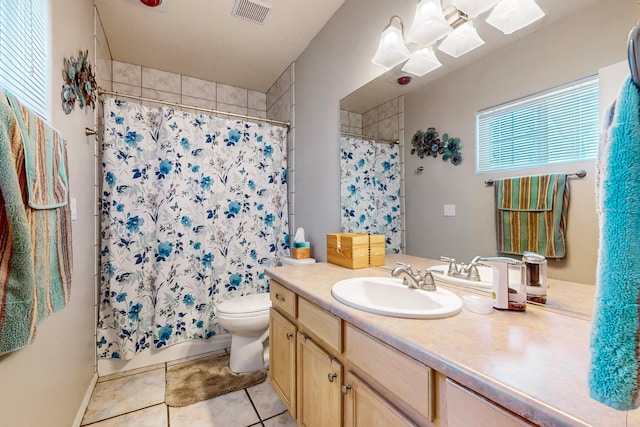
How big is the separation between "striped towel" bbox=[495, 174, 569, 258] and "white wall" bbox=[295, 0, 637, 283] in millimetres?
30

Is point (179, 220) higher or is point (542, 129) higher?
point (542, 129)

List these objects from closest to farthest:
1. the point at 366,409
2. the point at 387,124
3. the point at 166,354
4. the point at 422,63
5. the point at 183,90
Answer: the point at 366,409
the point at 422,63
the point at 387,124
the point at 166,354
the point at 183,90

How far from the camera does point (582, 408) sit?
462 millimetres

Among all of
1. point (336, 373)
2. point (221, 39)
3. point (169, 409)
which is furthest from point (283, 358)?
point (221, 39)

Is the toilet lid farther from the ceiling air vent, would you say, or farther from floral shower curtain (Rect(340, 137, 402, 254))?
the ceiling air vent

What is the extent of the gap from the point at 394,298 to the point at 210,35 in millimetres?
2279

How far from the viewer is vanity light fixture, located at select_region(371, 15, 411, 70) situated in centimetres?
142

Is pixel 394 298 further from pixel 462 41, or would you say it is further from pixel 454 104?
pixel 462 41

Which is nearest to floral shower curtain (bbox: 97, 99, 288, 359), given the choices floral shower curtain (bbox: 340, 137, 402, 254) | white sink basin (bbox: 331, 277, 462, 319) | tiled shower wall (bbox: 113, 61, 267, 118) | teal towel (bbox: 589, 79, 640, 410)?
tiled shower wall (bbox: 113, 61, 267, 118)

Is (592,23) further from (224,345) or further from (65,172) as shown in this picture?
(224,345)

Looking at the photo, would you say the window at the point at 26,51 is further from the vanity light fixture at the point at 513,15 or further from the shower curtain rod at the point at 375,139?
the vanity light fixture at the point at 513,15

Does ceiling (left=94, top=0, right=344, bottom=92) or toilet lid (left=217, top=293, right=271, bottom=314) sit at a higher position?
ceiling (left=94, top=0, right=344, bottom=92)

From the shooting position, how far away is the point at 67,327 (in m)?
1.31

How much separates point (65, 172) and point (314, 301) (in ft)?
3.47
